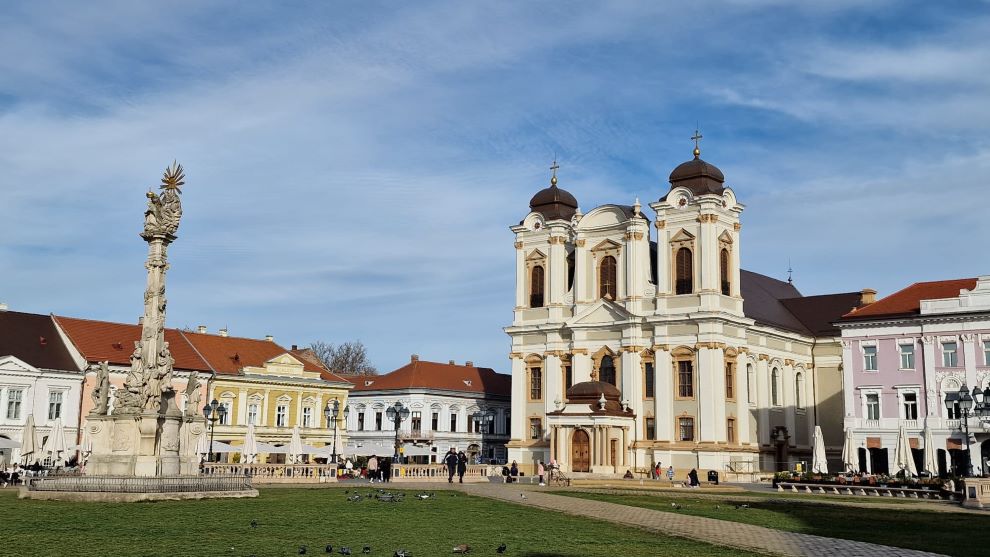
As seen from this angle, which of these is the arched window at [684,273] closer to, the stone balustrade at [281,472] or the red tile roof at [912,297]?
the red tile roof at [912,297]

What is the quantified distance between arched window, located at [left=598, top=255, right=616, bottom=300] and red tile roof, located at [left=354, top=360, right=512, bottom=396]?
68.2 ft

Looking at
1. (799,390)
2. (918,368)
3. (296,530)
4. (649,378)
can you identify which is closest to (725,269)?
(649,378)

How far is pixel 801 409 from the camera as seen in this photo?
6775 centimetres

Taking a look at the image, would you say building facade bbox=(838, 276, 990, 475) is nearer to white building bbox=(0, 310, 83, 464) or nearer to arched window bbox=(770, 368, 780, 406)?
arched window bbox=(770, 368, 780, 406)

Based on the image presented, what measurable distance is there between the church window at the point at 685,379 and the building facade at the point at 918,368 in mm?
8877

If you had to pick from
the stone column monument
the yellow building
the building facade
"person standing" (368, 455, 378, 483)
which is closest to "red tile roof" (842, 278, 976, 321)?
the building facade

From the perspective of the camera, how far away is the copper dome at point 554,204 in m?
68.5

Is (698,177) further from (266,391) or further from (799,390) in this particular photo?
(266,391)

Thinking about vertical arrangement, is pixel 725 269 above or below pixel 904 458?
above

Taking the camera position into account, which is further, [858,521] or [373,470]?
[373,470]

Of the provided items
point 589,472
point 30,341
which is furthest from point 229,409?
point 589,472

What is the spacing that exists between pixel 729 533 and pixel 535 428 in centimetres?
4670

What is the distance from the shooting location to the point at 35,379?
58406 millimetres

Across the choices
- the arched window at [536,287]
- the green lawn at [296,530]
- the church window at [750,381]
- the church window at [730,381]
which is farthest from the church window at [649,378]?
the green lawn at [296,530]
